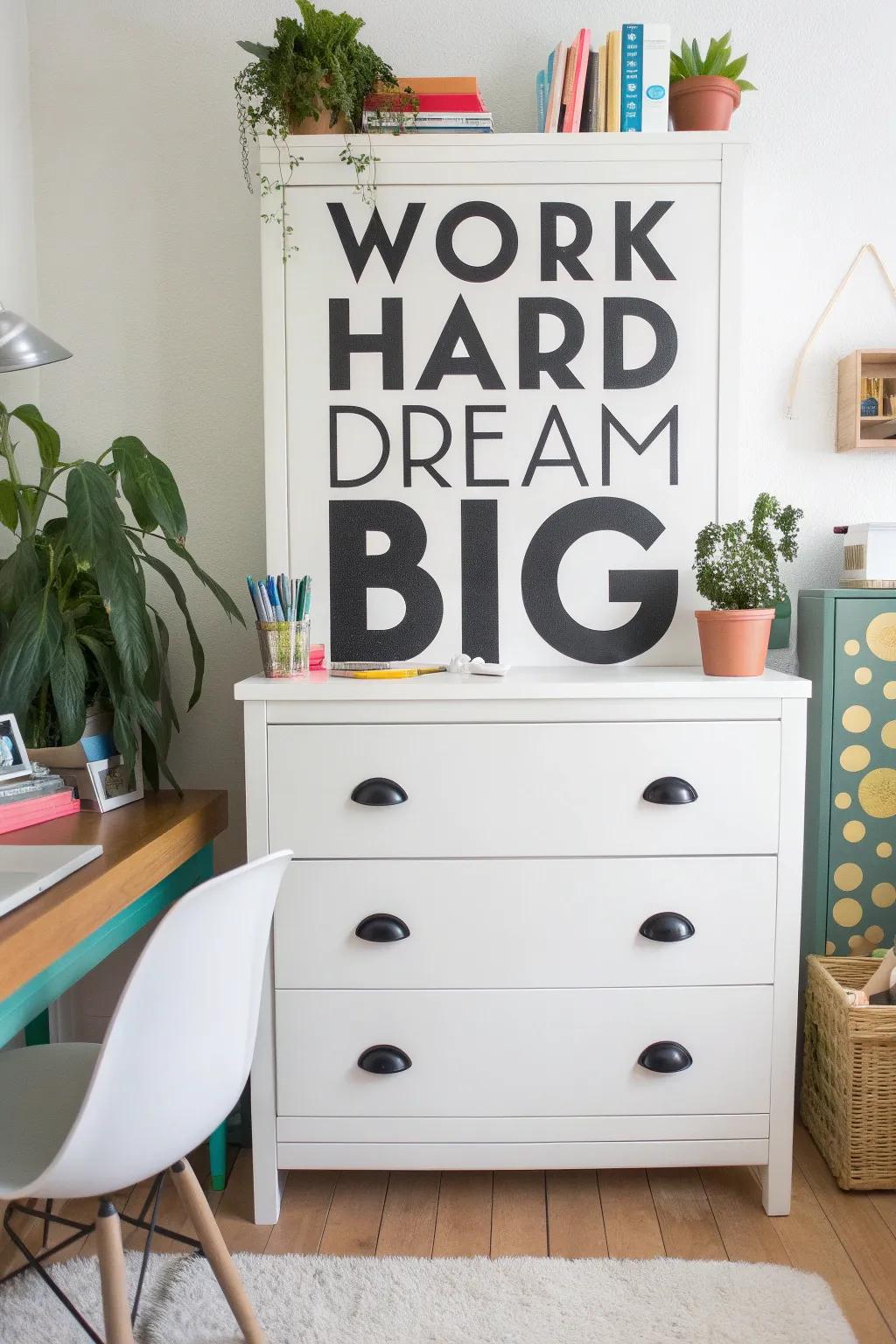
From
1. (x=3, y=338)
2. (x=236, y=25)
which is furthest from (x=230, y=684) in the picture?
(x=236, y=25)

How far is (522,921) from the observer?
5.66ft

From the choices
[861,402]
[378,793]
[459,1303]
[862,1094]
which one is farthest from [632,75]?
[459,1303]

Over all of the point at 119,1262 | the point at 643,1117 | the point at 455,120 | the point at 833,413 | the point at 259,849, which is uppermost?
the point at 455,120

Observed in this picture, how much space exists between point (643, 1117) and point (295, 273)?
5.74 ft

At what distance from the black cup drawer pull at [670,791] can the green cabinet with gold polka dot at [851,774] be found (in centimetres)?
48

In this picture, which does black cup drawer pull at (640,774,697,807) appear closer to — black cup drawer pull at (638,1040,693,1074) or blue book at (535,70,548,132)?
black cup drawer pull at (638,1040,693,1074)

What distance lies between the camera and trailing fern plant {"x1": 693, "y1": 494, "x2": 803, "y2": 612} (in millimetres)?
1794

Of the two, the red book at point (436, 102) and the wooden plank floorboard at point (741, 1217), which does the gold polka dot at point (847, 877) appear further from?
the red book at point (436, 102)

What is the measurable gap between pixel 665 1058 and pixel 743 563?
91 cm

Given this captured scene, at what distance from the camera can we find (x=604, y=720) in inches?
67.0

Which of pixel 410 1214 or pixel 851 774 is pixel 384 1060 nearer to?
pixel 410 1214

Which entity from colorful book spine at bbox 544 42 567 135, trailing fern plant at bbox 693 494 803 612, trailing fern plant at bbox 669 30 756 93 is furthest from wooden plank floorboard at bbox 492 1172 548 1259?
trailing fern plant at bbox 669 30 756 93

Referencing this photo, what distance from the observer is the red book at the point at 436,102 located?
6.17 ft

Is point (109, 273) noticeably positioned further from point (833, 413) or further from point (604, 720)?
point (833, 413)
